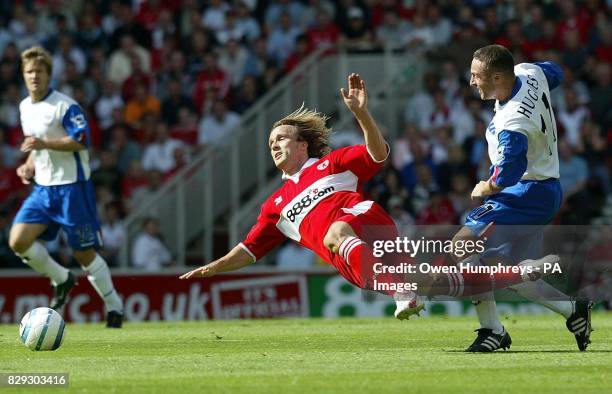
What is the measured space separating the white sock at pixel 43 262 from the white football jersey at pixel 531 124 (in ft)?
18.2

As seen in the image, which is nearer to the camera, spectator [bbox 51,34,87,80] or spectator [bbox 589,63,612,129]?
spectator [bbox 589,63,612,129]

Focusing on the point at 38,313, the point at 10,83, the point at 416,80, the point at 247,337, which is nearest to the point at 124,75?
the point at 10,83

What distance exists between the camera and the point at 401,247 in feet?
32.8

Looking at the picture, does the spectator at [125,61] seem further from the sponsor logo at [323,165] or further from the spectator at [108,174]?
the sponsor logo at [323,165]

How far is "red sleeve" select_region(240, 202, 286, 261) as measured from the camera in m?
10.3

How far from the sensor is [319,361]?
9148mm

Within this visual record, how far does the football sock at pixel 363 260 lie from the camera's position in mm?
9398

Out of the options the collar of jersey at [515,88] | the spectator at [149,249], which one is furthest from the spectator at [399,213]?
the collar of jersey at [515,88]

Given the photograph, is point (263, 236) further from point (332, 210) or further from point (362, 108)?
point (362, 108)

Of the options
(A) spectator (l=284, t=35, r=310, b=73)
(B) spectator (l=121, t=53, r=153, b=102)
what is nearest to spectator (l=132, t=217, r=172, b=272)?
(B) spectator (l=121, t=53, r=153, b=102)

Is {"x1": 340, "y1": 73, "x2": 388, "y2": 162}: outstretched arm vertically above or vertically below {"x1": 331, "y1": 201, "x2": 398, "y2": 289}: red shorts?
above

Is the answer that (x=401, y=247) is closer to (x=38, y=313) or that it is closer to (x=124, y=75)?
(x=38, y=313)

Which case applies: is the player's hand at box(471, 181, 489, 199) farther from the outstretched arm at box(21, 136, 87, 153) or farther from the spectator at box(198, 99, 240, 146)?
the spectator at box(198, 99, 240, 146)

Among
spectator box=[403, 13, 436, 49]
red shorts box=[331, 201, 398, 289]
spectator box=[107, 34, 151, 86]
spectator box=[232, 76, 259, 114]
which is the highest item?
spectator box=[403, 13, 436, 49]
